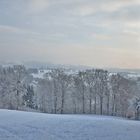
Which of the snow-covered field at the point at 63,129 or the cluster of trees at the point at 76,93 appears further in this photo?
the cluster of trees at the point at 76,93

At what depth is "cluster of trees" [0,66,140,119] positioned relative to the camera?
78.0 metres

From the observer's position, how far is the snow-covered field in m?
29.7

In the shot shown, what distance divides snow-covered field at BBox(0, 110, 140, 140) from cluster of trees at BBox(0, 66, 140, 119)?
39.8 meters

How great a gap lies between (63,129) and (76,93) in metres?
50.2

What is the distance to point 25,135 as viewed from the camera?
29344 millimetres

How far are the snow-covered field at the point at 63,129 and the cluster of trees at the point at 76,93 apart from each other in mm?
39790

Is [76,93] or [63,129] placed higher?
[63,129]

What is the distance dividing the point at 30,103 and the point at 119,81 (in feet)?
82.8

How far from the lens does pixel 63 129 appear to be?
32.8m

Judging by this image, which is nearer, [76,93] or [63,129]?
[63,129]

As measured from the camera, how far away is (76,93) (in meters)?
82.9

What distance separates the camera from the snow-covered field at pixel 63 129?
97.5ft

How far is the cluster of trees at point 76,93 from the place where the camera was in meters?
78.0

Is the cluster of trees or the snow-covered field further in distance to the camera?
the cluster of trees
